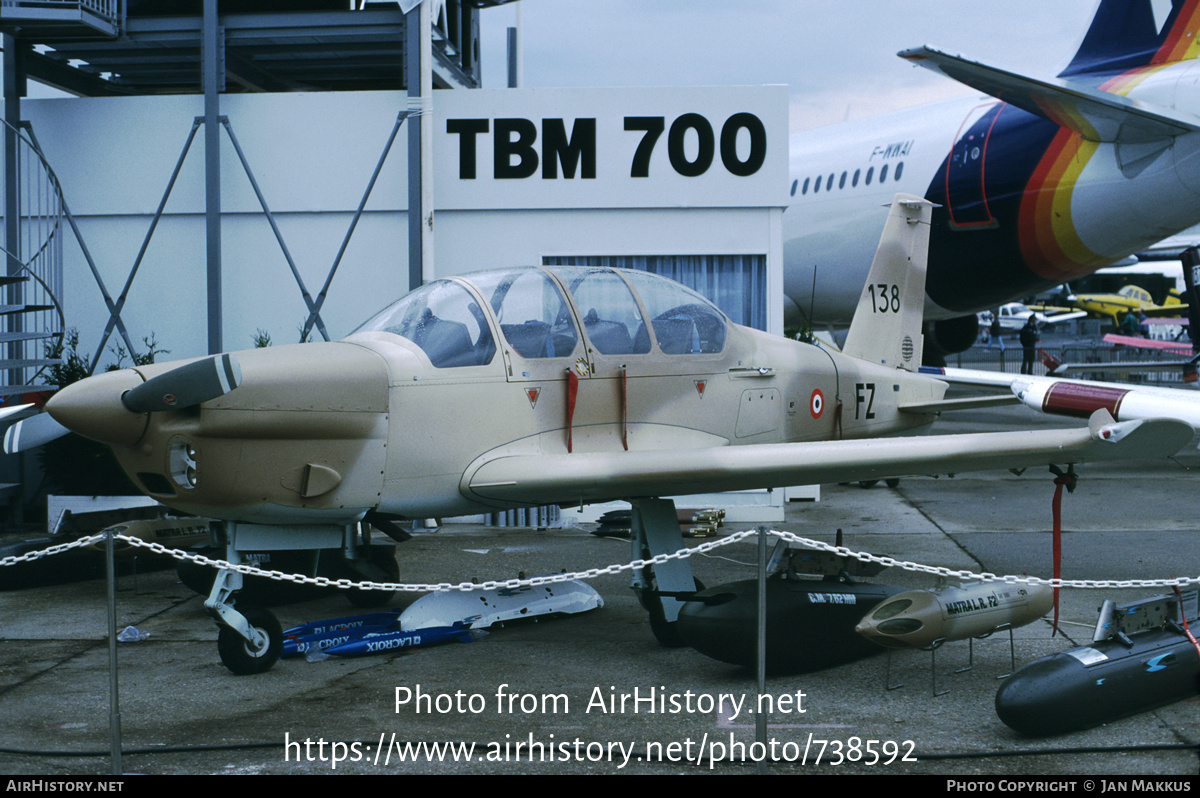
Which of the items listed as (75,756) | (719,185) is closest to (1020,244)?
(719,185)

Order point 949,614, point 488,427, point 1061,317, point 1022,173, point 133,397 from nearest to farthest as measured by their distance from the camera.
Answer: point 133,397 → point 949,614 → point 488,427 → point 1022,173 → point 1061,317

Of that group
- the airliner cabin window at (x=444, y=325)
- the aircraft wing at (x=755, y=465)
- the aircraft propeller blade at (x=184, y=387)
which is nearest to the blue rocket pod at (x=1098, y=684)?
the aircraft wing at (x=755, y=465)

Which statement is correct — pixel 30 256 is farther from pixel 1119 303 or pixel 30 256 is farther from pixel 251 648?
pixel 1119 303

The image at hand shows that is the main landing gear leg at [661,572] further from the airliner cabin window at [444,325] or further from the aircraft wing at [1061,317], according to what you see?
the aircraft wing at [1061,317]

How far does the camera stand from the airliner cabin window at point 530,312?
6621 mm

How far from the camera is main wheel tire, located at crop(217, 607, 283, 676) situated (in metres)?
5.88

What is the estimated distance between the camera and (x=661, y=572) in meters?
6.52

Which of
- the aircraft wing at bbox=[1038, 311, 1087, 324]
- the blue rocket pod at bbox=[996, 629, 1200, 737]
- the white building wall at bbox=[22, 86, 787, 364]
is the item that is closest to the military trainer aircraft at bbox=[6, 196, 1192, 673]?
the blue rocket pod at bbox=[996, 629, 1200, 737]

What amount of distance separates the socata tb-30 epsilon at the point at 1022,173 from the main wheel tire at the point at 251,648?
26.3ft

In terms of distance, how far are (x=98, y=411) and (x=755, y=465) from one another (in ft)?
11.2

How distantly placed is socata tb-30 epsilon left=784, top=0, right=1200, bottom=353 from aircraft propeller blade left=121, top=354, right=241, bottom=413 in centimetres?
778

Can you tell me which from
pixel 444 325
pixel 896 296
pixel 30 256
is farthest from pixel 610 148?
pixel 30 256

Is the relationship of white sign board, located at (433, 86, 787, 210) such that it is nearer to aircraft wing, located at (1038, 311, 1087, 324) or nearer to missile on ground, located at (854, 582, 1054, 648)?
missile on ground, located at (854, 582, 1054, 648)

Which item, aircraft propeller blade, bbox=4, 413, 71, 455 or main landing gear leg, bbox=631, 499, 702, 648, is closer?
aircraft propeller blade, bbox=4, 413, 71, 455
